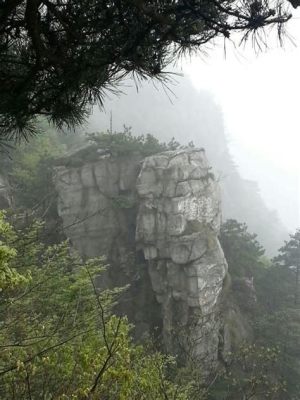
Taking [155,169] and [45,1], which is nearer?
[45,1]

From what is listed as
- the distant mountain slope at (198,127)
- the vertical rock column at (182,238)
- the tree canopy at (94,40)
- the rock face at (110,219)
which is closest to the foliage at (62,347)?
the tree canopy at (94,40)

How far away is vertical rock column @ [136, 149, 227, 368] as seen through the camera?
51.5 ft

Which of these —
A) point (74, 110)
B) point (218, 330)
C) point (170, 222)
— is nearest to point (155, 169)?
point (170, 222)

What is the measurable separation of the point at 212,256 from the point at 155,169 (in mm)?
4522

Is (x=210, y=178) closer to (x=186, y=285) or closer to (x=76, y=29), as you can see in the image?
(x=186, y=285)

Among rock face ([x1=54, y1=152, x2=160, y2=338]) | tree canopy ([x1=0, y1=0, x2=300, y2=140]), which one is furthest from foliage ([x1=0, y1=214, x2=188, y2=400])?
rock face ([x1=54, y1=152, x2=160, y2=338])

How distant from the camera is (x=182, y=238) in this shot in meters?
16.3

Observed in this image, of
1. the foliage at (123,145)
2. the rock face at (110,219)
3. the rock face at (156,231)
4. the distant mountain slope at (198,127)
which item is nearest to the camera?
the rock face at (156,231)

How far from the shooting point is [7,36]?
332 centimetres

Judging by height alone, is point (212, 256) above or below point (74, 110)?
below

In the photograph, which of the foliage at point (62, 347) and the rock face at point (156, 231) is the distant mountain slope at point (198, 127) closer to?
the rock face at point (156, 231)

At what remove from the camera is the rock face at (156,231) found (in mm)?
15922

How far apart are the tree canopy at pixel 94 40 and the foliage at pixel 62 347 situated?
121 centimetres

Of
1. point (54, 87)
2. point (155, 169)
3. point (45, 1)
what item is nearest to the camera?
point (45, 1)
